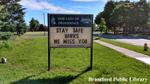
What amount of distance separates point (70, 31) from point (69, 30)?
63mm

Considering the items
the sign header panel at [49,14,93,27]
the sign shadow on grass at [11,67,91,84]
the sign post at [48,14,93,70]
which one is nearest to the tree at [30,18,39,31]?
the sign post at [48,14,93,70]

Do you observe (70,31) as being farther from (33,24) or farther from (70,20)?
(33,24)

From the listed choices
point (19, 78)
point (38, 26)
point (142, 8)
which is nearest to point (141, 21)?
point (142, 8)

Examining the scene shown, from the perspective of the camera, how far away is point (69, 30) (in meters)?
12.2

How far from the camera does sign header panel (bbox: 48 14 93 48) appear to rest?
1202cm

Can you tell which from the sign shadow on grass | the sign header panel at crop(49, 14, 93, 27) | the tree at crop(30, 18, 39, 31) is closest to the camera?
the sign shadow on grass

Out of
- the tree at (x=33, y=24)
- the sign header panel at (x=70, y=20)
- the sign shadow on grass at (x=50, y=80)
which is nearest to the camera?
the sign shadow on grass at (x=50, y=80)

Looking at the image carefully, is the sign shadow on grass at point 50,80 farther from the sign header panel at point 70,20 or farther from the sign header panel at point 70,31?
the sign header panel at point 70,20

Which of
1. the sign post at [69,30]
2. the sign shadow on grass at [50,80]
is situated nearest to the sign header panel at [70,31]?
the sign post at [69,30]

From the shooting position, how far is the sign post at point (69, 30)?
39.4 ft

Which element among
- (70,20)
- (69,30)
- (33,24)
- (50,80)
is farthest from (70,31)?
(33,24)

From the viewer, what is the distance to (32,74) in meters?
11.0

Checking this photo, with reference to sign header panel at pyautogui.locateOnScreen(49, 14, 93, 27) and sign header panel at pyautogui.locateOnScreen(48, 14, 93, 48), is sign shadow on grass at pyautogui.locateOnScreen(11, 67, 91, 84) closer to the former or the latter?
sign header panel at pyautogui.locateOnScreen(48, 14, 93, 48)

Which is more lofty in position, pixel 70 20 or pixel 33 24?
pixel 70 20
